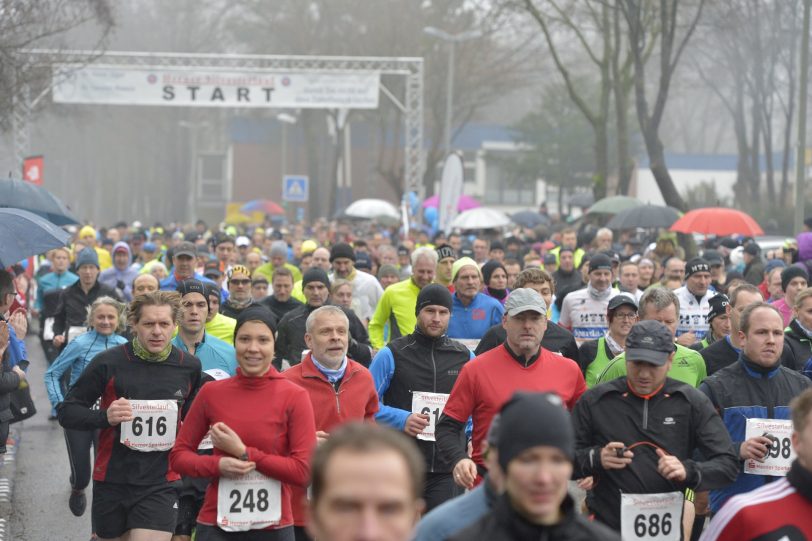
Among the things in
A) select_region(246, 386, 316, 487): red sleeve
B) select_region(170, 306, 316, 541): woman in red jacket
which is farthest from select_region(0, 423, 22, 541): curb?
select_region(246, 386, 316, 487): red sleeve

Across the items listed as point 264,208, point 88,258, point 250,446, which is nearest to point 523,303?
point 250,446

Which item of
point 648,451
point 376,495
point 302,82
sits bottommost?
point 648,451

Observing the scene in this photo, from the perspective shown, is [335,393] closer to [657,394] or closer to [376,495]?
[657,394]

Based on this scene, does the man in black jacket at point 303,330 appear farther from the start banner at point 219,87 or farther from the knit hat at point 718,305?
the start banner at point 219,87

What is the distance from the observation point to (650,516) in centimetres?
589

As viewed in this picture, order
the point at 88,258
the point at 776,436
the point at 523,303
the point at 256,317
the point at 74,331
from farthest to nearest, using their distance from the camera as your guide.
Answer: the point at 88,258, the point at 74,331, the point at 523,303, the point at 776,436, the point at 256,317

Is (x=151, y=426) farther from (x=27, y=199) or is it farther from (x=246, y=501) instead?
(x=27, y=199)

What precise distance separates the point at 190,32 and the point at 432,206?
28553 mm

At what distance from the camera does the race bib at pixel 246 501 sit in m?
5.95

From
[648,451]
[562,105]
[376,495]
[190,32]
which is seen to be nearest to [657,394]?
[648,451]

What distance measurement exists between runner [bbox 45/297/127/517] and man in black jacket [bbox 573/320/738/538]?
3391 millimetres

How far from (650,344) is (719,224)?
43.6ft

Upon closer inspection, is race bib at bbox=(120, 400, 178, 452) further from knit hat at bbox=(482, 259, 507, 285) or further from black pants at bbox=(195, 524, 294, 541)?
knit hat at bbox=(482, 259, 507, 285)

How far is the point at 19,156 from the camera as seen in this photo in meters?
30.0
